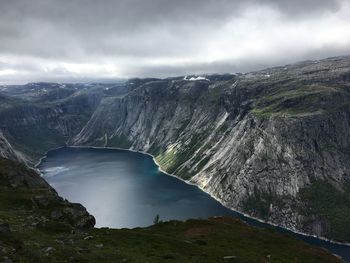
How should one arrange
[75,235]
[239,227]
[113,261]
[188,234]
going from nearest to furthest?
[113,261] < [75,235] < [188,234] < [239,227]

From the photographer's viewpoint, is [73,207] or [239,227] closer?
[73,207]

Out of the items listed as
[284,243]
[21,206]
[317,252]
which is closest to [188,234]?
[284,243]

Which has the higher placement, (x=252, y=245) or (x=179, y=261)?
(x=179, y=261)

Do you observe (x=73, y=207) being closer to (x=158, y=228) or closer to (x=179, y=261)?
(x=158, y=228)

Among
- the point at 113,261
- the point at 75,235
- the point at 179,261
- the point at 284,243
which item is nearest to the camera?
the point at 113,261

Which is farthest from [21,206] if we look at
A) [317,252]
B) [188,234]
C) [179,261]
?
[317,252]

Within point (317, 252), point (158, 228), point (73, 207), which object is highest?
point (73, 207)
